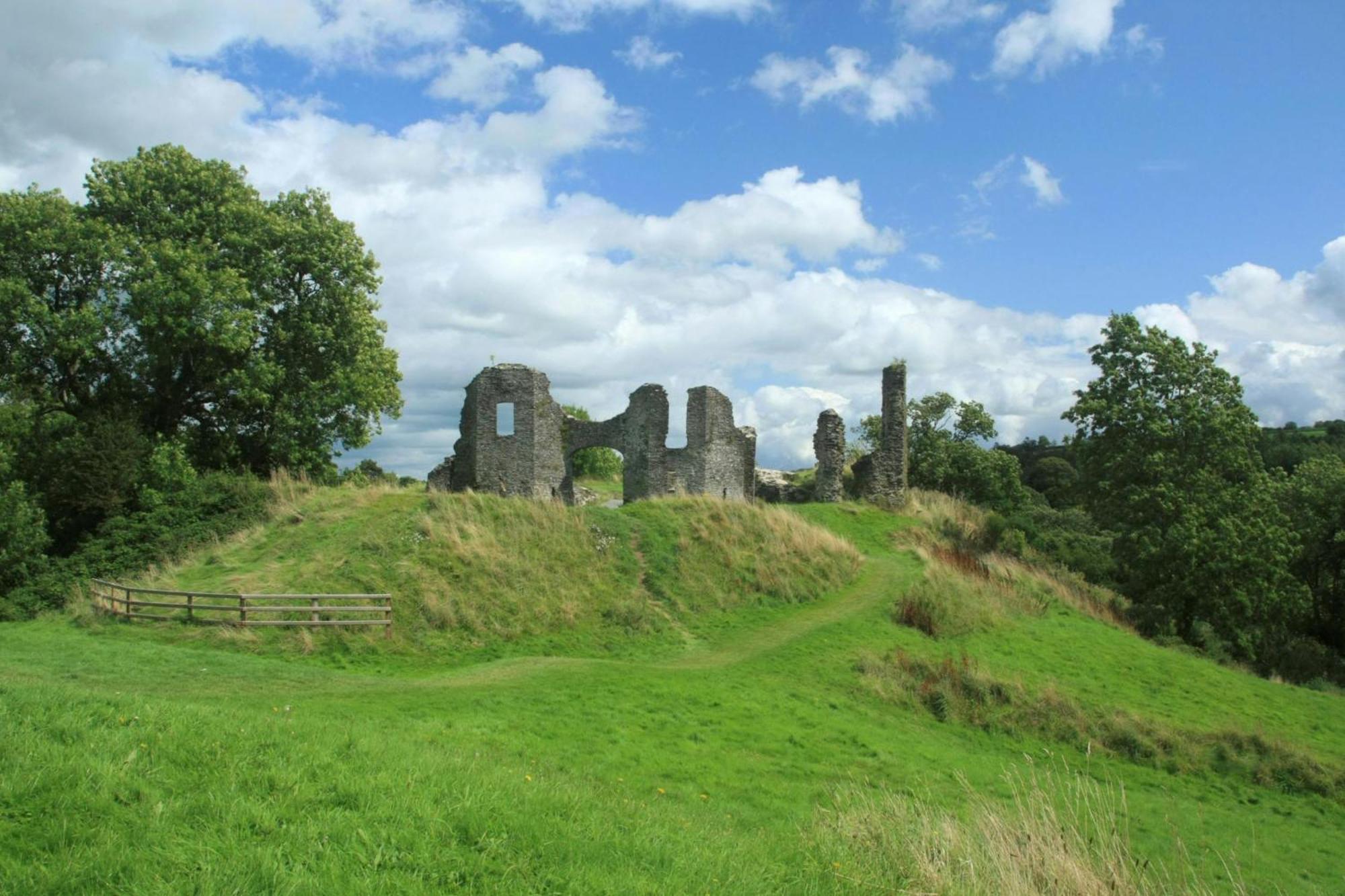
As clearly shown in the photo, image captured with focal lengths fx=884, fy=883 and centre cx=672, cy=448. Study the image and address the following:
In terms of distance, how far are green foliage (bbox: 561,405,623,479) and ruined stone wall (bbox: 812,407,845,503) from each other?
1329 inches

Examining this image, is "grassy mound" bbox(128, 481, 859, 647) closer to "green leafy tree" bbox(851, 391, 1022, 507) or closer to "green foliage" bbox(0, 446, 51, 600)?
"green foliage" bbox(0, 446, 51, 600)

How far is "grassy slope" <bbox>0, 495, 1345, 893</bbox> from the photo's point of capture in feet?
19.6

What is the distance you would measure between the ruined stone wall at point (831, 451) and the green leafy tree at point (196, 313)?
17.4m

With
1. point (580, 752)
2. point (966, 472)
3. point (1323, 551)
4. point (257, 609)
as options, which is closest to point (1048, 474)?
point (966, 472)

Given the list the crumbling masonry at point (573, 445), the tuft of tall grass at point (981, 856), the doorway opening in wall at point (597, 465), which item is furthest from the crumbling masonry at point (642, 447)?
the doorway opening in wall at point (597, 465)

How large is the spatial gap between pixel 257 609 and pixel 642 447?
61.5 ft

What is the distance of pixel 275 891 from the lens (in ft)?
17.4

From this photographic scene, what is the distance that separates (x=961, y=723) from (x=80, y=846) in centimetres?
1495

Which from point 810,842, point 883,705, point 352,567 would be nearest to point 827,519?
point 883,705

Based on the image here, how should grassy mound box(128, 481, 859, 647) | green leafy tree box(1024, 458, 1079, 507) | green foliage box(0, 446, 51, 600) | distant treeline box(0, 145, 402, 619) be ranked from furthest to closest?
1. green leafy tree box(1024, 458, 1079, 507)
2. distant treeline box(0, 145, 402, 619)
3. green foliage box(0, 446, 51, 600)
4. grassy mound box(128, 481, 859, 647)

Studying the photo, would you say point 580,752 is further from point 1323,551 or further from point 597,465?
point 597,465

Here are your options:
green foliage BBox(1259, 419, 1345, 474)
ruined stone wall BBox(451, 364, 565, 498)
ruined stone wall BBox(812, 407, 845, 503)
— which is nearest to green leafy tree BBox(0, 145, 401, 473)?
ruined stone wall BBox(451, 364, 565, 498)

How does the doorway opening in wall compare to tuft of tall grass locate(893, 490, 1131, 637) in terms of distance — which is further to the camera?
the doorway opening in wall

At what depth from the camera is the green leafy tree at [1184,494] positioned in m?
27.5
